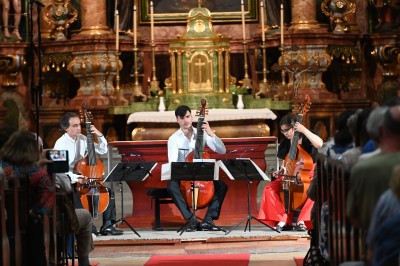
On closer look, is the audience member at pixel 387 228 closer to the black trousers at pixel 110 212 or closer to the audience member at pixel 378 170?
the audience member at pixel 378 170

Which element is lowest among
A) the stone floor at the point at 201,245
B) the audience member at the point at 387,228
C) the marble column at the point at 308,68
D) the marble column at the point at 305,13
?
the stone floor at the point at 201,245

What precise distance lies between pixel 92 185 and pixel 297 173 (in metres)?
2.10

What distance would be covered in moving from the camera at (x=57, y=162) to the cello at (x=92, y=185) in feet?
9.26

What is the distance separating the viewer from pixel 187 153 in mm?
13859

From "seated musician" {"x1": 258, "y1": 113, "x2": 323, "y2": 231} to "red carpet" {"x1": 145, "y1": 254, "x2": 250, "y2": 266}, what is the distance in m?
1.42

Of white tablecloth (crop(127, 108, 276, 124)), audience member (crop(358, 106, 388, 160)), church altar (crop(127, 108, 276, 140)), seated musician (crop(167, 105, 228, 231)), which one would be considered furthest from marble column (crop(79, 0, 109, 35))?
audience member (crop(358, 106, 388, 160))

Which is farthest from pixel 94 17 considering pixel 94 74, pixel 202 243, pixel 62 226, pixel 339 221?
pixel 339 221

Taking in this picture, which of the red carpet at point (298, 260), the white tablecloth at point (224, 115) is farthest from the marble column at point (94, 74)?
the red carpet at point (298, 260)

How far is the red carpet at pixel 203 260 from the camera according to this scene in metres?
11.7

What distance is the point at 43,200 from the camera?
31.1ft

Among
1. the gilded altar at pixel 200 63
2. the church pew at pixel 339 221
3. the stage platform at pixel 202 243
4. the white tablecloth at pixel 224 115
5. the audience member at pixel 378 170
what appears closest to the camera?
the audience member at pixel 378 170

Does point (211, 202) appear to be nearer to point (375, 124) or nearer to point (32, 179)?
point (32, 179)

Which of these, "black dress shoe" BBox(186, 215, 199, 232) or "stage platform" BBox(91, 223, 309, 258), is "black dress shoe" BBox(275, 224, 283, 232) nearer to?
"stage platform" BBox(91, 223, 309, 258)

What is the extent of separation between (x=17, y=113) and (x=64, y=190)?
7.71m
